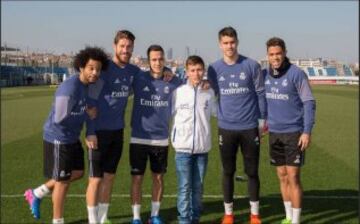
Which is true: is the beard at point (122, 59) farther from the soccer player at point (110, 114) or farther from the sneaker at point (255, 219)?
the sneaker at point (255, 219)

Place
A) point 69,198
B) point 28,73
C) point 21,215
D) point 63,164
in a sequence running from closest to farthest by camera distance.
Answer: point 63,164
point 21,215
point 69,198
point 28,73

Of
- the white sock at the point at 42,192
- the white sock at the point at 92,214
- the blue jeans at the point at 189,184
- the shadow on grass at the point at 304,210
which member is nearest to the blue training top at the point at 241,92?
the blue jeans at the point at 189,184

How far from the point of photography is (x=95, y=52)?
508cm

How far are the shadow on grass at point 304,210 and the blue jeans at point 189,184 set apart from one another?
0.30 m

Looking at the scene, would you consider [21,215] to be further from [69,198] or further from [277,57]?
[277,57]

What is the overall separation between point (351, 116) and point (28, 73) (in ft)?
142

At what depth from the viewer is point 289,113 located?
17.9 ft

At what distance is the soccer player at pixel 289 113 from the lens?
210 inches

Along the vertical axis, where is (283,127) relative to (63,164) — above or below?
above

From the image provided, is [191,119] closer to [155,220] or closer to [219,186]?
[155,220]

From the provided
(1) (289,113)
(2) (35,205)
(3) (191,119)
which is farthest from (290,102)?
(2) (35,205)

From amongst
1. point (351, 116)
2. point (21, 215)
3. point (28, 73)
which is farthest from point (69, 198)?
point (28, 73)

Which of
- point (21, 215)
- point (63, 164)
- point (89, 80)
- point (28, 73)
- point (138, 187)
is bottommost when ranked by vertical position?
point (21, 215)

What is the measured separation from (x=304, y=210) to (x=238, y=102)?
6.09 ft
